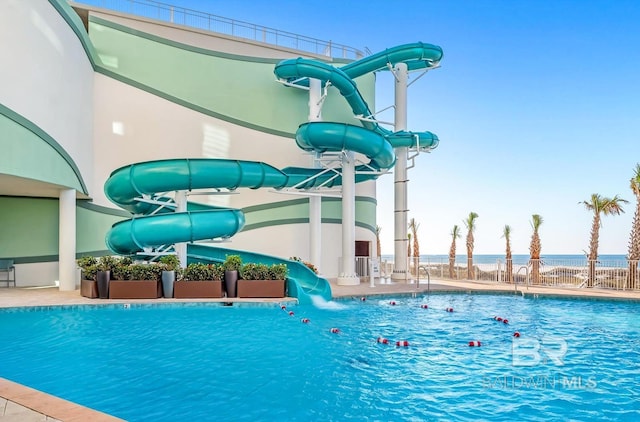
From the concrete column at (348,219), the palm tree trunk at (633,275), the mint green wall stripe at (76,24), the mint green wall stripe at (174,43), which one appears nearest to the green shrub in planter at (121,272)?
the concrete column at (348,219)

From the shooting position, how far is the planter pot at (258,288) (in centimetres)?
1088

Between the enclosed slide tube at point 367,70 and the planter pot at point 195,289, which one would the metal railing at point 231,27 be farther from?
the planter pot at point 195,289

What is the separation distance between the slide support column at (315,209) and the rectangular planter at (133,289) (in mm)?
6225

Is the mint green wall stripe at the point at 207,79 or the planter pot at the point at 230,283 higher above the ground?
the mint green wall stripe at the point at 207,79

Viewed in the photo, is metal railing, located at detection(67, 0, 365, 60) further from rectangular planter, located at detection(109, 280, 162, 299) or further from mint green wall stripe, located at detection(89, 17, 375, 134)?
rectangular planter, located at detection(109, 280, 162, 299)

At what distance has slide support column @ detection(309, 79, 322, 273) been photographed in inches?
611

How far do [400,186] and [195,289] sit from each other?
8.82 metres

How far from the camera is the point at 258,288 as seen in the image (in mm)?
10883

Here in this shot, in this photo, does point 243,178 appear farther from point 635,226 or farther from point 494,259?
point 494,259

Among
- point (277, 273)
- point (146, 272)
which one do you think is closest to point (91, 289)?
point (146, 272)

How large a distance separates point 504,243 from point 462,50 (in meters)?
12.5

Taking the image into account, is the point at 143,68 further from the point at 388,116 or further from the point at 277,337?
the point at 277,337

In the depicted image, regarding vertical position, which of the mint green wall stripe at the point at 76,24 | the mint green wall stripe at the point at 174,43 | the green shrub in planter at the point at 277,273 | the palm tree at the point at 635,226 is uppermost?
the mint green wall stripe at the point at 174,43

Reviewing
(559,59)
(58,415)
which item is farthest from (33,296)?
(559,59)
